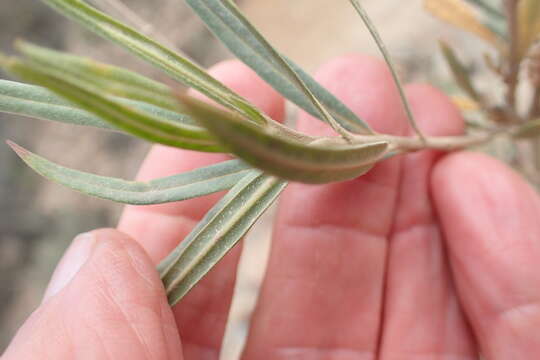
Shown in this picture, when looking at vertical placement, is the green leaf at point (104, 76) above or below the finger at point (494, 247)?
above

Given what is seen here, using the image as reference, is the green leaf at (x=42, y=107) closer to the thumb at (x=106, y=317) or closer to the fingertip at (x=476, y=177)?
the thumb at (x=106, y=317)

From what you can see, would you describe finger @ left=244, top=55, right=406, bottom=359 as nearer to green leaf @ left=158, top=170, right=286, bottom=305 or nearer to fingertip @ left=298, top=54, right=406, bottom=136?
fingertip @ left=298, top=54, right=406, bottom=136

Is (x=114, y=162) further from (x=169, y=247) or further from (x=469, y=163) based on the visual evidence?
(x=469, y=163)

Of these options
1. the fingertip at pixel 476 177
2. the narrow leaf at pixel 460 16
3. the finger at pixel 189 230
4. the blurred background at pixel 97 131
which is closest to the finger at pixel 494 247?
the fingertip at pixel 476 177

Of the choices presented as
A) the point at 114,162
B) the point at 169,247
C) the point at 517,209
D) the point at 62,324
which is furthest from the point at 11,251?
the point at 517,209

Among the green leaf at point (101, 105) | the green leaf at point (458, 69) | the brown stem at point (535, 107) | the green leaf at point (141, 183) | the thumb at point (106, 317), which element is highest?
the green leaf at point (101, 105)

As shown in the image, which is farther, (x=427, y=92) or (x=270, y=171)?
(x=427, y=92)

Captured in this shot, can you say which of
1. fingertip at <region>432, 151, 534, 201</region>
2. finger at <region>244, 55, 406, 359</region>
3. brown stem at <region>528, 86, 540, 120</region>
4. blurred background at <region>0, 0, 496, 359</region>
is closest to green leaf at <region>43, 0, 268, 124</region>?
finger at <region>244, 55, 406, 359</region>
